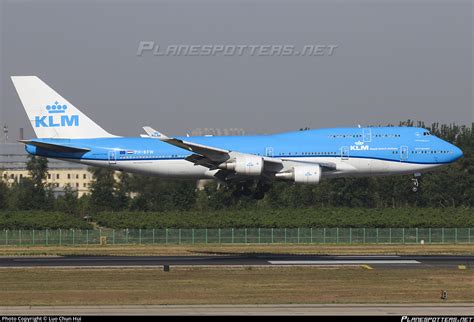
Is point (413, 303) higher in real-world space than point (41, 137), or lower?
lower

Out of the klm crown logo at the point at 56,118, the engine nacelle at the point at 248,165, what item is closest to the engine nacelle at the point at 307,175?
the engine nacelle at the point at 248,165

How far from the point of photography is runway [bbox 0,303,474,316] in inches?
1233

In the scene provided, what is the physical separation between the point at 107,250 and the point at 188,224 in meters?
14.7

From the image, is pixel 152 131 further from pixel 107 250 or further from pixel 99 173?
pixel 99 173

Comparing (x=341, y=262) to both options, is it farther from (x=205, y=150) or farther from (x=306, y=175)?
(x=205, y=150)

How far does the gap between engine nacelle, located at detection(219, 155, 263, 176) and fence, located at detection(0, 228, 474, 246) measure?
9.55 meters

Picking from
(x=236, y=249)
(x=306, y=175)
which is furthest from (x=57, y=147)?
(x=306, y=175)

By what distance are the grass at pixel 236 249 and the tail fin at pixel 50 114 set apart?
887 centimetres

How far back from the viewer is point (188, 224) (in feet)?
255

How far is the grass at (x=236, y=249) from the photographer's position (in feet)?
199

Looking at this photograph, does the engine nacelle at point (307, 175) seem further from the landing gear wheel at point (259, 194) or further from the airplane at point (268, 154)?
the landing gear wheel at point (259, 194)

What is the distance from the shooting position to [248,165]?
63.2 m

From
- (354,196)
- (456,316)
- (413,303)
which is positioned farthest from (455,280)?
(354,196)

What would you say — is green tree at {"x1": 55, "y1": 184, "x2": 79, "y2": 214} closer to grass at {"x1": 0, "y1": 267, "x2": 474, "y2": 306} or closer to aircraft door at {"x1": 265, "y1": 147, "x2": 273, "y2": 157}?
aircraft door at {"x1": 265, "y1": 147, "x2": 273, "y2": 157}
